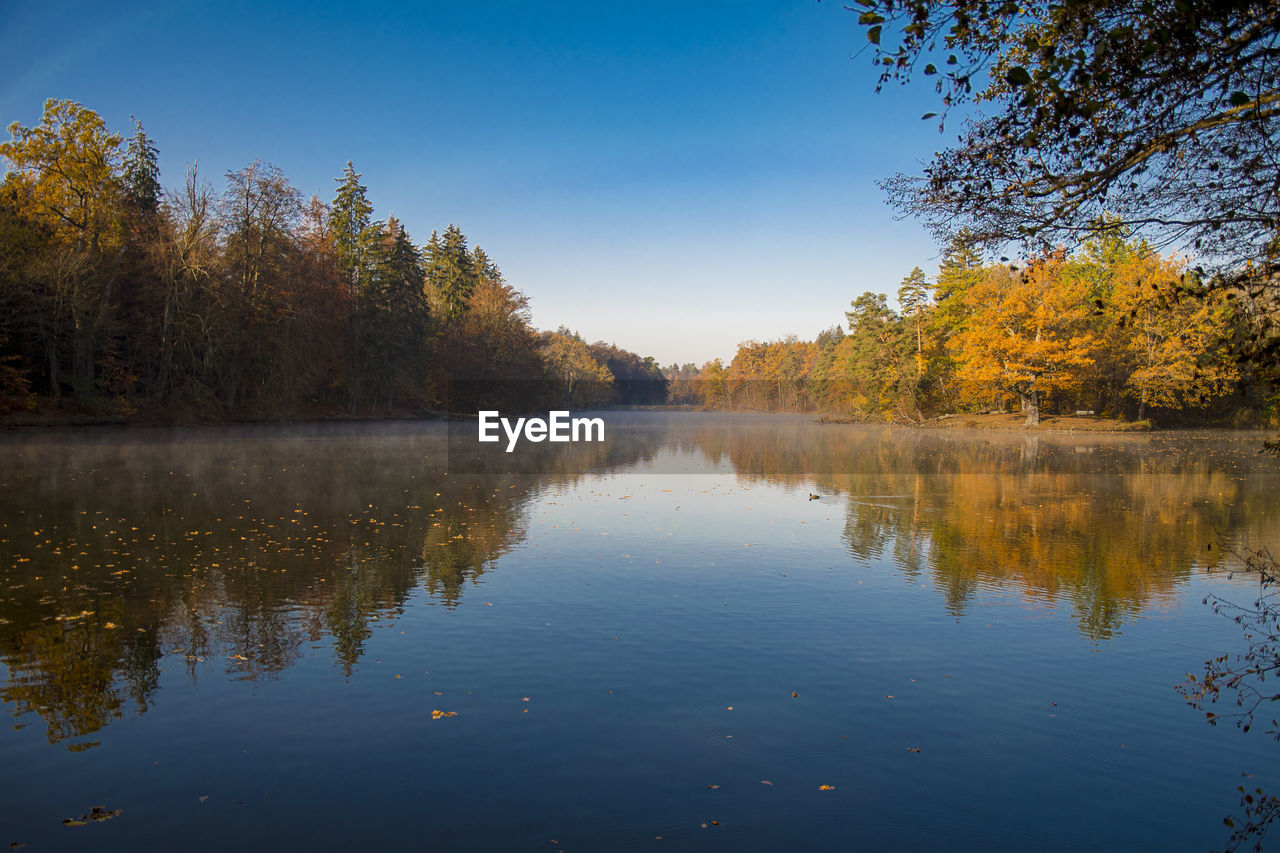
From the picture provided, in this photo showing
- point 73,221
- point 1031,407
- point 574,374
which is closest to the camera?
point 73,221

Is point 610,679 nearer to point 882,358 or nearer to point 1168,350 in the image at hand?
point 1168,350

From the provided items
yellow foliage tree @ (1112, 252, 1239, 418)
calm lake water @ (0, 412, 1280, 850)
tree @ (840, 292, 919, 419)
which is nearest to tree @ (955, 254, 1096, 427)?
yellow foliage tree @ (1112, 252, 1239, 418)

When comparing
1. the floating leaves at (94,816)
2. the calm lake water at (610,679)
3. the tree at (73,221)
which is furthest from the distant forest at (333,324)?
the floating leaves at (94,816)

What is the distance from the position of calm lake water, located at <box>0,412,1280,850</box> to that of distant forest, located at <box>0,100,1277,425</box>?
20414mm

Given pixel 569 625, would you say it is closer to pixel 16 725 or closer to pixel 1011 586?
pixel 16 725

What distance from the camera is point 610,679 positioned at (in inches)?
276

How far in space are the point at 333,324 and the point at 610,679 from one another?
189 feet

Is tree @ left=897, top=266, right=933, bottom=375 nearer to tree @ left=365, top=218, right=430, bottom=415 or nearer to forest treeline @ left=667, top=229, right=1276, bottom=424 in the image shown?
forest treeline @ left=667, top=229, right=1276, bottom=424

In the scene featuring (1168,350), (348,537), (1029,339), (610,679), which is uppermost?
(1029,339)

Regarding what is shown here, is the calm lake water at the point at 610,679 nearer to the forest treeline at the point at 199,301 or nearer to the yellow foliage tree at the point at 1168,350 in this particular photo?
the forest treeline at the point at 199,301

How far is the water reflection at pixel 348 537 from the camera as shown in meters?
7.75

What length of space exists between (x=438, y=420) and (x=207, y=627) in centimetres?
6396

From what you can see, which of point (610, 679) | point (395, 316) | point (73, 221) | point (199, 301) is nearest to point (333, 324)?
point (395, 316)

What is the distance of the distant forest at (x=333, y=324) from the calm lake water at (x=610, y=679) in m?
20.4
